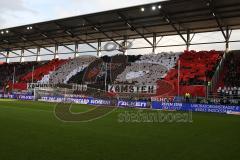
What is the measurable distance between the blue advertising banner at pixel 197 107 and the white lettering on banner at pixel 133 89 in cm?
534

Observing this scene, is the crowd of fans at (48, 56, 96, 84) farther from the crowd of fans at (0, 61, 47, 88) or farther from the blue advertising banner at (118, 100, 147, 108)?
the blue advertising banner at (118, 100, 147, 108)

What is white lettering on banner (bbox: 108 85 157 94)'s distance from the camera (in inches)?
1453

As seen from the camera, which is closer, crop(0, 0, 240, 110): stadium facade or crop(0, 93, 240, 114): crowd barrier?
crop(0, 93, 240, 114): crowd barrier

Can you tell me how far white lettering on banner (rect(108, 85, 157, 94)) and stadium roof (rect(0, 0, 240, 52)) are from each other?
809 centimetres

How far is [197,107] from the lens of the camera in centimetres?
2945

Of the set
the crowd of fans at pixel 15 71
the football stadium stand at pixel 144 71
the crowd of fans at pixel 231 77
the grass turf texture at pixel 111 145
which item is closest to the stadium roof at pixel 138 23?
the football stadium stand at pixel 144 71

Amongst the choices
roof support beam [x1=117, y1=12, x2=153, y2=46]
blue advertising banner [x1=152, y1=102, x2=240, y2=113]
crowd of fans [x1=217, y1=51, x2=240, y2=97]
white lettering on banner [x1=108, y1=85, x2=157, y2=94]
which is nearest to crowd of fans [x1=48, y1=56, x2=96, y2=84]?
roof support beam [x1=117, y1=12, x2=153, y2=46]

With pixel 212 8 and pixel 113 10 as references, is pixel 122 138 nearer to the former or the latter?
pixel 212 8

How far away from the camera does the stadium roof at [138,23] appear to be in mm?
35625

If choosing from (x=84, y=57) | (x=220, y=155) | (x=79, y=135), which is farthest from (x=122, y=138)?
(x=84, y=57)

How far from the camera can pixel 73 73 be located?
50.8m

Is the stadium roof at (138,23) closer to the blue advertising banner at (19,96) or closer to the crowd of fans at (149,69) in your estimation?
the crowd of fans at (149,69)

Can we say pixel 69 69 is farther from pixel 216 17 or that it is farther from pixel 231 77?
pixel 231 77

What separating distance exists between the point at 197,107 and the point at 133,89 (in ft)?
34.1
